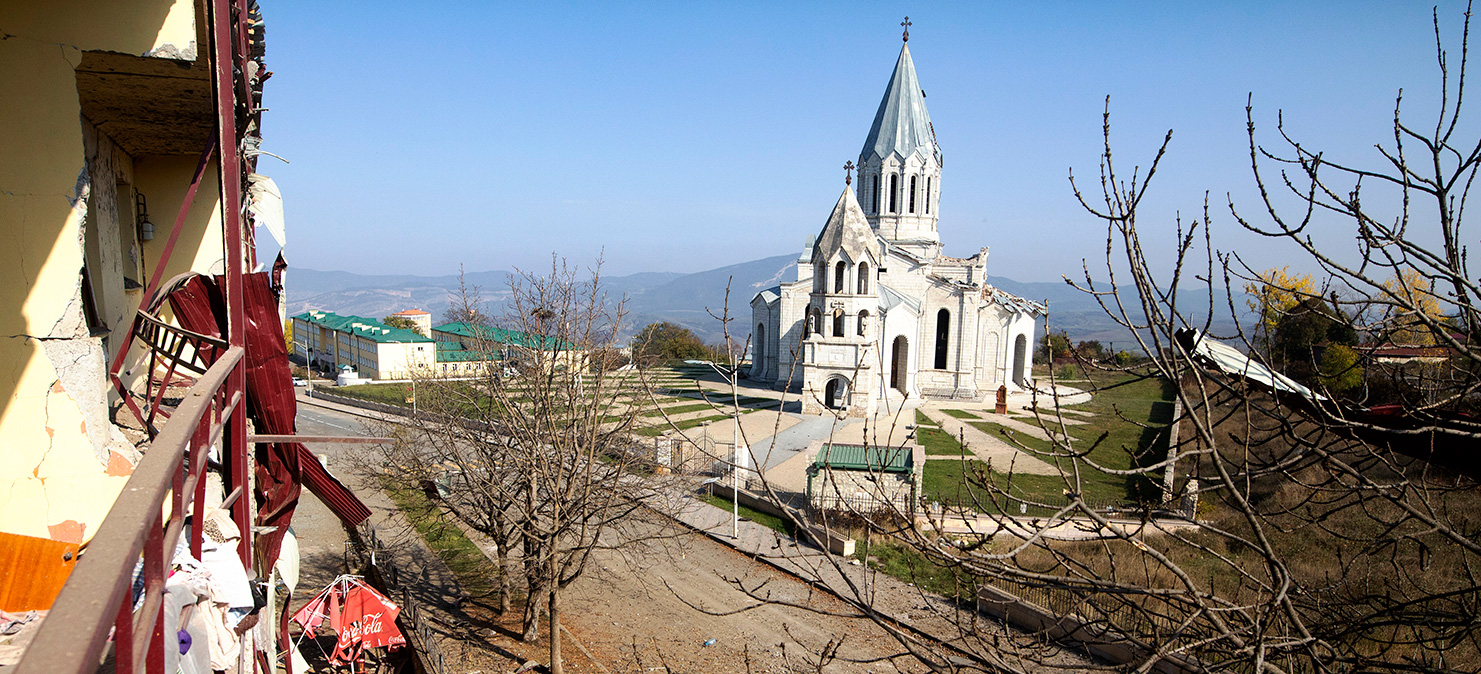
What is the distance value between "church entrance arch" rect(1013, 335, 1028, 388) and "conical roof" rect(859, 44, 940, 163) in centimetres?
1054

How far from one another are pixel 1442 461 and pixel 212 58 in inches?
340

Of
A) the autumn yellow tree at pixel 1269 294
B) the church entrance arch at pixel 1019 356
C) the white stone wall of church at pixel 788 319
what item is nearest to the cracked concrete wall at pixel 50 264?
the autumn yellow tree at pixel 1269 294

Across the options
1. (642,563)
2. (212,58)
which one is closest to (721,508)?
(642,563)

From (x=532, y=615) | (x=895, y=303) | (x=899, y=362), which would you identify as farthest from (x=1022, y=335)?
(x=532, y=615)

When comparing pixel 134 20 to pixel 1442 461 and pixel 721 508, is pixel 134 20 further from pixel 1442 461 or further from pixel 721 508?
pixel 721 508

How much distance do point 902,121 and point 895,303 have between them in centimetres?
1061

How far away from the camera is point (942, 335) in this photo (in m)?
36.4

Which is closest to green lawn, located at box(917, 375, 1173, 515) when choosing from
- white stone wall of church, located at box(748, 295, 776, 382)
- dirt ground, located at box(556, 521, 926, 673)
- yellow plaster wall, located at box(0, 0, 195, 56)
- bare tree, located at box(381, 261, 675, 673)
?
dirt ground, located at box(556, 521, 926, 673)

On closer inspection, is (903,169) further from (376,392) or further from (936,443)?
(376,392)

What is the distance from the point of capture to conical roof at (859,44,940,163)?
3756 centimetres

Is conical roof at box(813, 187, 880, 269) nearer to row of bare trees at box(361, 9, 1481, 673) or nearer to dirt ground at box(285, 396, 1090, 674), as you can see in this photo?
row of bare trees at box(361, 9, 1481, 673)

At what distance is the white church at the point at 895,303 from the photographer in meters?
30.1

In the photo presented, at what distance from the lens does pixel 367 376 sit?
149ft

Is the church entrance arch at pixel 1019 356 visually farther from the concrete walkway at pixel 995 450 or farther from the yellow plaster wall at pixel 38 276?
the yellow plaster wall at pixel 38 276
